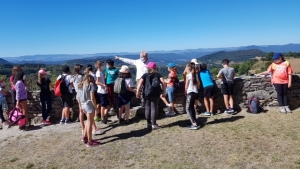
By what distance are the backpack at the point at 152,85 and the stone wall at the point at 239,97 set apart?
1.78 m

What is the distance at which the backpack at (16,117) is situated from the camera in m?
7.69

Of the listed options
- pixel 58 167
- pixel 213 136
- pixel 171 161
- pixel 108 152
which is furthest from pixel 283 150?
pixel 58 167

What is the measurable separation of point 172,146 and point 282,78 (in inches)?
169

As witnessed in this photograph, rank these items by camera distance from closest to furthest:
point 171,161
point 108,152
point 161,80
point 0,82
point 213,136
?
point 171,161 < point 108,152 < point 213,136 < point 161,80 < point 0,82

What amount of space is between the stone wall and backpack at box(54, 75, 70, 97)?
29.5 inches

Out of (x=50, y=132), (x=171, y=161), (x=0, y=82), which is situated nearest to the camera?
(x=171, y=161)

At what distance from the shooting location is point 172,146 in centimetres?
557

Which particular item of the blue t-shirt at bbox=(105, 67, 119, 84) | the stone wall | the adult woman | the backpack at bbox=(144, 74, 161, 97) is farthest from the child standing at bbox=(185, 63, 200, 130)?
the blue t-shirt at bbox=(105, 67, 119, 84)

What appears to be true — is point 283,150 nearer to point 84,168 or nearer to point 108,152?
point 108,152

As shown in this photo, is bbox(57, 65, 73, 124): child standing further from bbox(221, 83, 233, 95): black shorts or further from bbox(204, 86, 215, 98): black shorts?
bbox(221, 83, 233, 95): black shorts

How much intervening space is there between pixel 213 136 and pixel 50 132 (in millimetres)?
4755

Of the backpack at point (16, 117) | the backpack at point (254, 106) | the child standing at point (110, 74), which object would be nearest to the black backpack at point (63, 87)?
the child standing at point (110, 74)

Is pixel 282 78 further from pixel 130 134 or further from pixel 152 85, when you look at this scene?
pixel 130 134

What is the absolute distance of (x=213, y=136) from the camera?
5.96 meters
